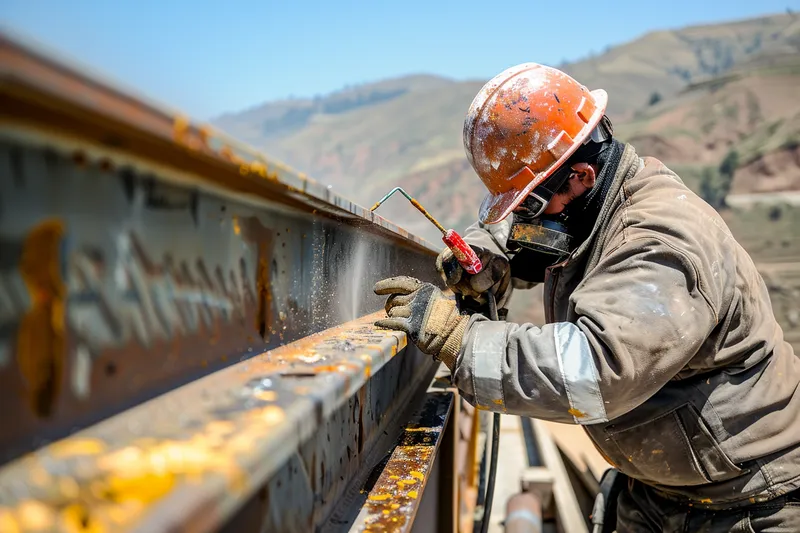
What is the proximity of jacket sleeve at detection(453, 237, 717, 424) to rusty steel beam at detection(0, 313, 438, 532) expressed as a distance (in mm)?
469

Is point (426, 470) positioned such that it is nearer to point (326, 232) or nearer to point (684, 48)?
point (326, 232)

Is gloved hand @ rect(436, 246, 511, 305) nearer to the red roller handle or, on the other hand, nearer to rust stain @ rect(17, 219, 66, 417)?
the red roller handle

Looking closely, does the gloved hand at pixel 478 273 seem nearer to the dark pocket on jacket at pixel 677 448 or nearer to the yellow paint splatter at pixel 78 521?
the dark pocket on jacket at pixel 677 448

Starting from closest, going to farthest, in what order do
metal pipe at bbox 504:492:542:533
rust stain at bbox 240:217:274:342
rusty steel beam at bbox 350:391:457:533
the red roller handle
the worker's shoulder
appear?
rust stain at bbox 240:217:274:342 → rusty steel beam at bbox 350:391:457:533 → the worker's shoulder → the red roller handle → metal pipe at bbox 504:492:542:533

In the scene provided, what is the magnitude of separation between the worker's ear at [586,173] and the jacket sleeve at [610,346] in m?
0.51

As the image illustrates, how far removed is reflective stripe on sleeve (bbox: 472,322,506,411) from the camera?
1.77 metres

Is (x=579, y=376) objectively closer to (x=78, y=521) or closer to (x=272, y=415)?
(x=272, y=415)

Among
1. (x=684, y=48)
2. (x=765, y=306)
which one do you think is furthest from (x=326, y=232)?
(x=684, y=48)

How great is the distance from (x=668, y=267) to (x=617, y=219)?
40 centimetres

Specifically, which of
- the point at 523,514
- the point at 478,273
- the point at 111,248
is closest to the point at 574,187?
the point at 478,273

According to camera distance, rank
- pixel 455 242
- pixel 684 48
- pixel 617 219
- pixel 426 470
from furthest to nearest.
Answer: pixel 684 48
pixel 455 242
pixel 617 219
pixel 426 470

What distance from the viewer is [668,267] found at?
1.68 meters

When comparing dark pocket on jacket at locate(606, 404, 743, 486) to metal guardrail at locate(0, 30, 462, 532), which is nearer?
metal guardrail at locate(0, 30, 462, 532)

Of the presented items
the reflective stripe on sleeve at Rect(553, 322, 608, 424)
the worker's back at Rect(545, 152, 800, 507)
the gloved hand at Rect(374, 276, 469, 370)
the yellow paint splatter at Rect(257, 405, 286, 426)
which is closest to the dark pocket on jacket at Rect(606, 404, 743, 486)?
the worker's back at Rect(545, 152, 800, 507)
